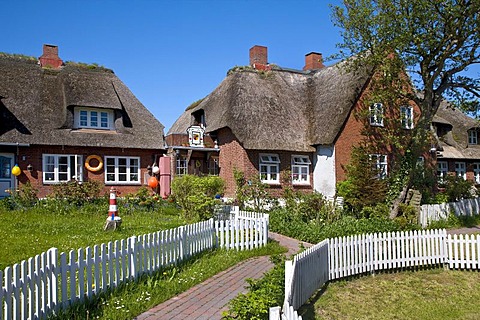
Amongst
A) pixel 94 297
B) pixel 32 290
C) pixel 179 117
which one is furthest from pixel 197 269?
pixel 179 117

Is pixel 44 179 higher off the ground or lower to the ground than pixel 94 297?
higher

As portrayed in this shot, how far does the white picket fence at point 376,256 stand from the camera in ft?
28.6

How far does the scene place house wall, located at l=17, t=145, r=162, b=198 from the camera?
68.9ft

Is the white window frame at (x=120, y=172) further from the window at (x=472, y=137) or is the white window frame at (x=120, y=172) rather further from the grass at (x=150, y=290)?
the window at (x=472, y=137)

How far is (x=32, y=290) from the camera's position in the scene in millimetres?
5516

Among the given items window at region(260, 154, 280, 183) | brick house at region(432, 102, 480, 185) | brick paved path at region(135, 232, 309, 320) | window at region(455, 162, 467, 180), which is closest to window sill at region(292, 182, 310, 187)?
window at region(260, 154, 280, 183)

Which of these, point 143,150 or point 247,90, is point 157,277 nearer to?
point 143,150

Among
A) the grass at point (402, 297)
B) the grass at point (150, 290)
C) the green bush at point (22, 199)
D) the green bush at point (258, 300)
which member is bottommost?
the grass at point (402, 297)

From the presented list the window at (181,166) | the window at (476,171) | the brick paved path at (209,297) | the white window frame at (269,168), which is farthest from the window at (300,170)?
the window at (476,171)

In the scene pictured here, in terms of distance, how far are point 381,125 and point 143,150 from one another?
44.7 feet

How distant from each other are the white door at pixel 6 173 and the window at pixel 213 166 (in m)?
10.3

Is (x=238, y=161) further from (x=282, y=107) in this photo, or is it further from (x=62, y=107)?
(x=62, y=107)

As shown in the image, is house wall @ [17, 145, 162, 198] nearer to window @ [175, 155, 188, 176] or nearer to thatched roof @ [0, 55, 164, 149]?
thatched roof @ [0, 55, 164, 149]

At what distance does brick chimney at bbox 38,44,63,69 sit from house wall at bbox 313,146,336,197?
16252 millimetres
